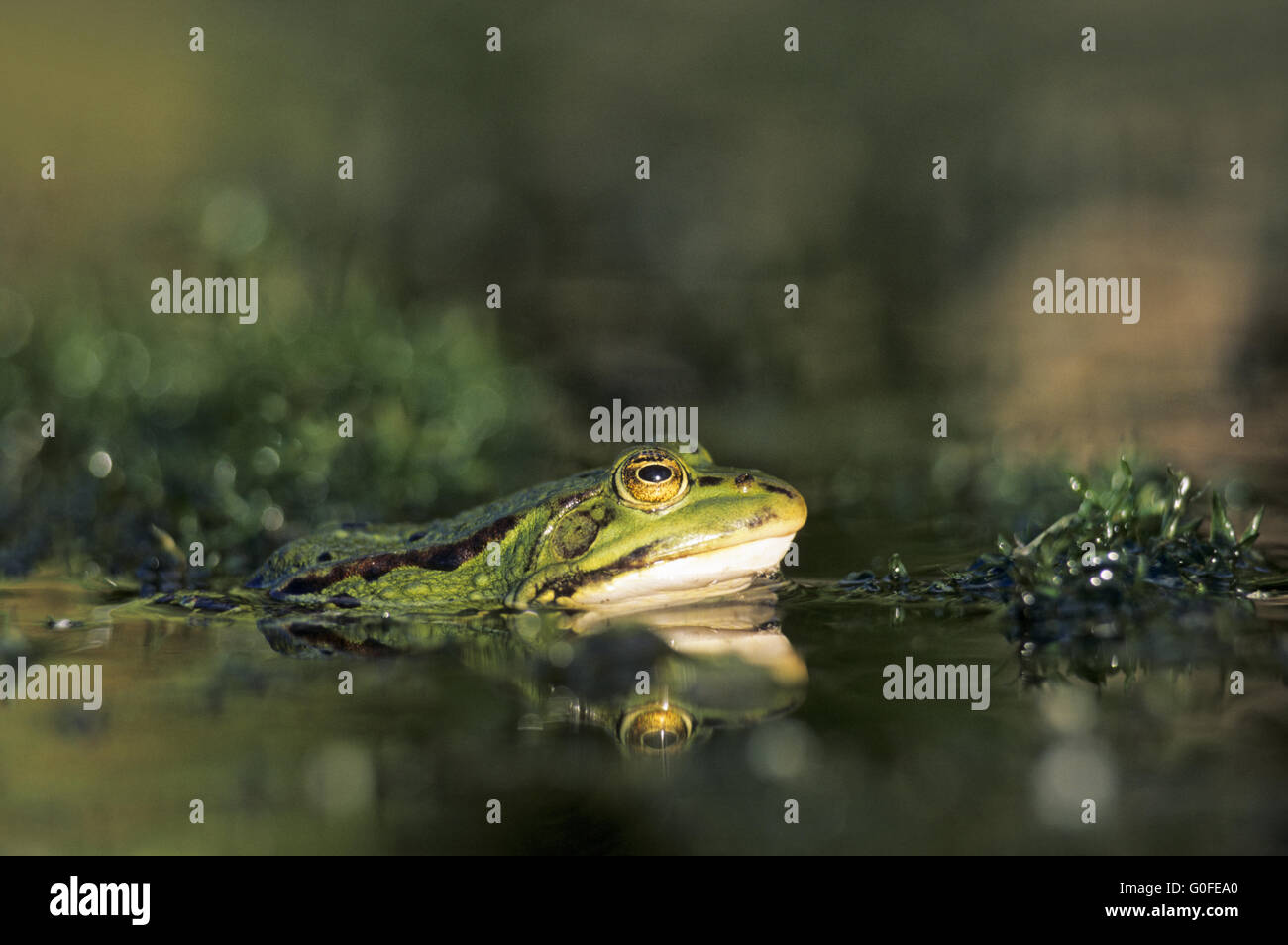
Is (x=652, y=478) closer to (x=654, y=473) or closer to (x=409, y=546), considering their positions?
(x=654, y=473)

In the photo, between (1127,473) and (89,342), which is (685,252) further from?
(1127,473)

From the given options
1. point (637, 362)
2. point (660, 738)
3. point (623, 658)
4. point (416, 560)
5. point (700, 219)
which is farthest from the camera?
point (700, 219)

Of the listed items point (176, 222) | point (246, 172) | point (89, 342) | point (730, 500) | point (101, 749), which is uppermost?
point (246, 172)

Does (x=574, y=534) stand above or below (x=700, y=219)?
below

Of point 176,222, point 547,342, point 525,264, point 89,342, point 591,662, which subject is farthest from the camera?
point 525,264

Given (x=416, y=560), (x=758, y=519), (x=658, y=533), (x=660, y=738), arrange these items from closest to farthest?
(x=660, y=738) < (x=758, y=519) < (x=658, y=533) < (x=416, y=560)

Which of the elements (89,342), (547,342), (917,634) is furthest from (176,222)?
(917,634)

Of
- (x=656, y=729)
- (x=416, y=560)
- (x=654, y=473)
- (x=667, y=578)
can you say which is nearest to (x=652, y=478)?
(x=654, y=473)
